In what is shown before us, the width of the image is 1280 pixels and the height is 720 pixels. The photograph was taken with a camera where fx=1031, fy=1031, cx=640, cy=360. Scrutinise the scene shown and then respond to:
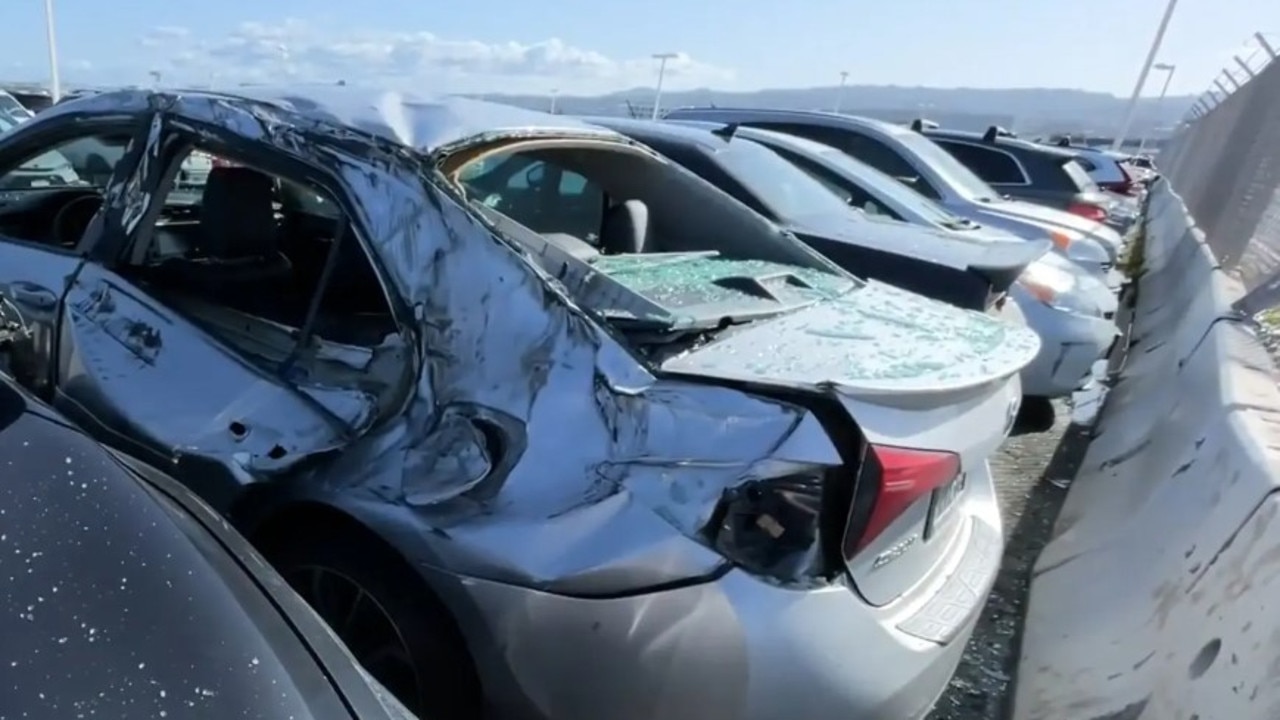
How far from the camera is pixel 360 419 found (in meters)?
2.38

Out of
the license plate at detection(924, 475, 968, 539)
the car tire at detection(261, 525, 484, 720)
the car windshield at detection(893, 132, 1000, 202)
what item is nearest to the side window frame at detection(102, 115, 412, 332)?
the car tire at detection(261, 525, 484, 720)

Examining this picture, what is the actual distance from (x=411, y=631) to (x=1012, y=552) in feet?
9.93

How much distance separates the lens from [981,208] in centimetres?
815

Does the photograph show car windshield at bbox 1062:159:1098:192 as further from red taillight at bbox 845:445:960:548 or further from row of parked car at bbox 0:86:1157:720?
red taillight at bbox 845:445:960:548

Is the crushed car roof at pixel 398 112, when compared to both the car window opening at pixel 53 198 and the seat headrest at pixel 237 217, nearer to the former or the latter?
the seat headrest at pixel 237 217

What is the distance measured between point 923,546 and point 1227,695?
68 cm

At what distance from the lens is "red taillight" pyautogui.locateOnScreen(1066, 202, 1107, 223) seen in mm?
10086

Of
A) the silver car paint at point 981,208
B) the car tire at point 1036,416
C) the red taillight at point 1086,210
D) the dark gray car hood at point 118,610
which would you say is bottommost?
the car tire at point 1036,416

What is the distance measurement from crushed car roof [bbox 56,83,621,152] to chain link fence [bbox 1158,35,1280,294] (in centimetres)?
355

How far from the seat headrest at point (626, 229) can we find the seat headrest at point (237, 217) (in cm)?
112

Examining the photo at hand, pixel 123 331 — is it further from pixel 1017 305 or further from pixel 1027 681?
pixel 1017 305

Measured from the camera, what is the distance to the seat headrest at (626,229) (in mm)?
3521

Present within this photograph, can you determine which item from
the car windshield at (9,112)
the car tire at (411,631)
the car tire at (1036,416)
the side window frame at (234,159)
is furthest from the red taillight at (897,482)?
the car windshield at (9,112)

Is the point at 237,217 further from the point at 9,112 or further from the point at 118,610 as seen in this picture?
the point at 9,112
